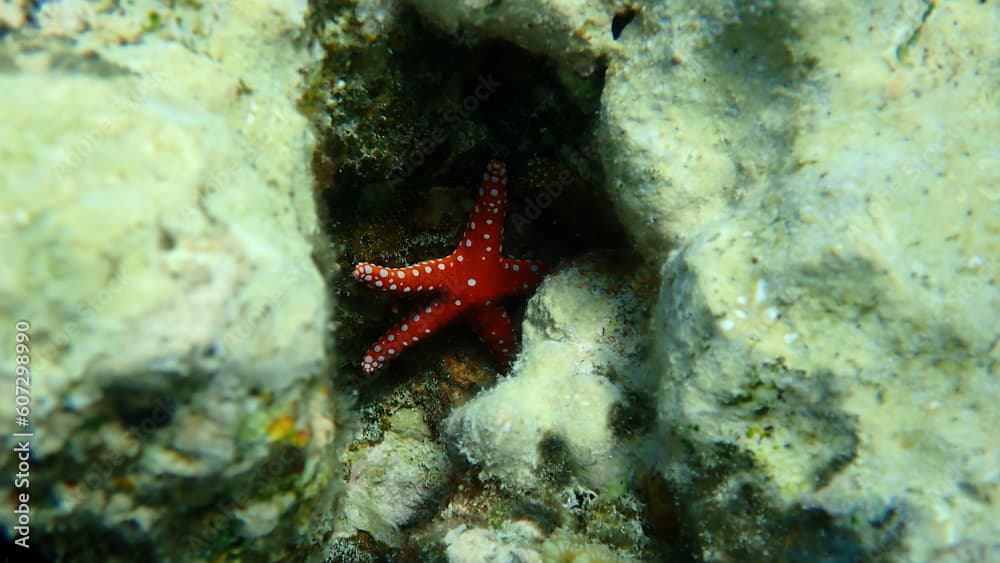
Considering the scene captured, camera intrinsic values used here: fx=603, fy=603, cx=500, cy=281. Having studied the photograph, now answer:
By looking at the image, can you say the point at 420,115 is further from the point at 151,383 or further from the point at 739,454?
the point at 739,454

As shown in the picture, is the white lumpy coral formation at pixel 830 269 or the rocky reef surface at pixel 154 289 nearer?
the rocky reef surface at pixel 154 289

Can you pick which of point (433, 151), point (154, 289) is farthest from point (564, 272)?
point (154, 289)

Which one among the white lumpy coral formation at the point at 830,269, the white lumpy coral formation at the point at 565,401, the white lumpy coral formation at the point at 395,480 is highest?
the white lumpy coral formation at the point at 830,269

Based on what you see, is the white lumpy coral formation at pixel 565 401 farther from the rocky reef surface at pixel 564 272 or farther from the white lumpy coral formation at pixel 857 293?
the white lumpy coral formation at pixel 857 293

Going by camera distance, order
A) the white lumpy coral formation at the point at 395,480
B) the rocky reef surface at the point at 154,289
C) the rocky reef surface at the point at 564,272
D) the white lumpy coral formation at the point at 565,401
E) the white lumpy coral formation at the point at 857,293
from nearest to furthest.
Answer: the rocky reef surface at the point at 154,289, the rocky reef surface at the point at 564,272, the white lumpy coral formation at the point at 857,293, the white lumpy coral formation at the point at 565,401, the white lumpy coral formation at the point at 395,480

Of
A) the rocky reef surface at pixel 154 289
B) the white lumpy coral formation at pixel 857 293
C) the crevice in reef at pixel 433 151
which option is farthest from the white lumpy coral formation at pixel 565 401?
the rocky reef surface at pixel 154 289

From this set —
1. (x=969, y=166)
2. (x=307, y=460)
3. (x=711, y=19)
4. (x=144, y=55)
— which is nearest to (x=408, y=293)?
(x=307, y=460)

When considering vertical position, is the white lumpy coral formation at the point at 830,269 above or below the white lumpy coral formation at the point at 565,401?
above

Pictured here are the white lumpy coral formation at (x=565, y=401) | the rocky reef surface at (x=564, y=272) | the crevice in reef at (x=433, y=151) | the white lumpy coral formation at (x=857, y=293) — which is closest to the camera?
the rocky reef surface at (x=564, y=272)

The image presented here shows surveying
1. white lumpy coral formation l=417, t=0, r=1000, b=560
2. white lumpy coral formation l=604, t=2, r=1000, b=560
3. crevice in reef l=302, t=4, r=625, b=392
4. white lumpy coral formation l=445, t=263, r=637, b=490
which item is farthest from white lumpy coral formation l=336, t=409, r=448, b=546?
white lumpy coral formation l=604, t=2, r=1000, b=560
